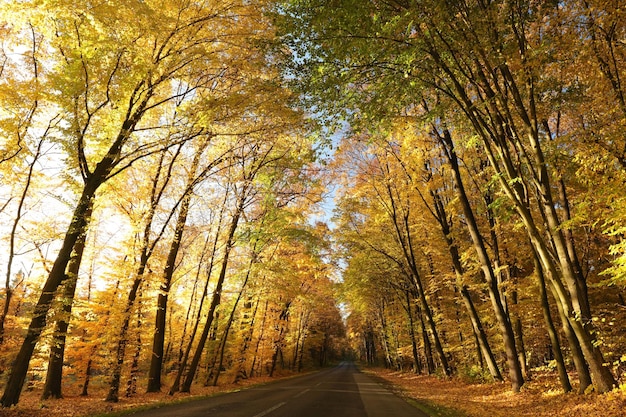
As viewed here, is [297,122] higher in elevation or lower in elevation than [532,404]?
higher

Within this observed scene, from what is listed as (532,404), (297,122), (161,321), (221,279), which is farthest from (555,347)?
(161,321)

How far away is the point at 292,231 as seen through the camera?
16312mm

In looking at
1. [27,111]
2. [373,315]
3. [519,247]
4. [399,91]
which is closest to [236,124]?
[399,91]

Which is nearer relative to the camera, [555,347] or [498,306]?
[555,347]

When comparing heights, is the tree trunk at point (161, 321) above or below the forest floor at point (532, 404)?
above

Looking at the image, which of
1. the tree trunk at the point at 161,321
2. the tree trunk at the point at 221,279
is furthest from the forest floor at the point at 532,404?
the tree trunk at the point at 161,321

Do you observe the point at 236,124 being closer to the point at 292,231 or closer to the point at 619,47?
the point at 292,231

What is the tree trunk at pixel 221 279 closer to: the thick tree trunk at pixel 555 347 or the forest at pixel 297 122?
the forest at pixel 297 122

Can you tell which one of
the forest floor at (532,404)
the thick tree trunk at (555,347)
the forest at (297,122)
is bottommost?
the forest floor at (532,404)

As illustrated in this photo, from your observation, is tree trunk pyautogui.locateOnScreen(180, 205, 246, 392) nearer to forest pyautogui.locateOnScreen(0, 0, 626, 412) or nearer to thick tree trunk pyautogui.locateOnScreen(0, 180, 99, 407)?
forest pyautogui.locateOnScreen(0, 0, 626, 412)

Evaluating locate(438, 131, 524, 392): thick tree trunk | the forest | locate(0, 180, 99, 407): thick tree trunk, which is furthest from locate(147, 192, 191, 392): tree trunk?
locate(438, 131, 524, 392): thick tree trunk

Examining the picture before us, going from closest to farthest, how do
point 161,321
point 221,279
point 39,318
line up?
point 39,318 → point 161,321 → point 221,279

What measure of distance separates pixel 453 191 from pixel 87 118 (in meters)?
16.4

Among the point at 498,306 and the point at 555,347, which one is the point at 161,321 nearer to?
the point at 498,306
